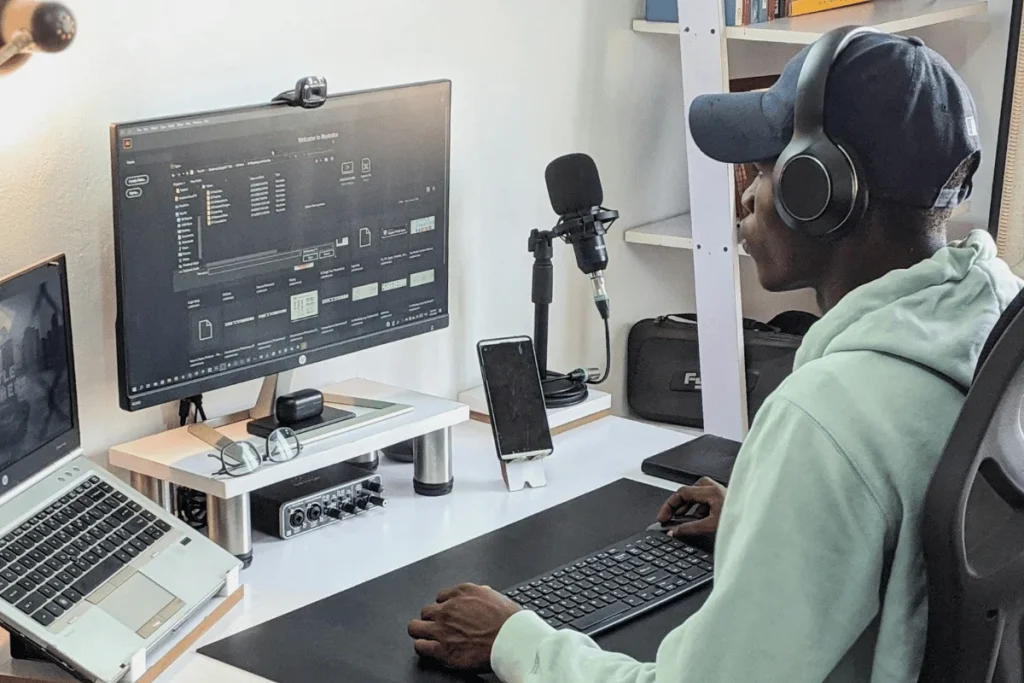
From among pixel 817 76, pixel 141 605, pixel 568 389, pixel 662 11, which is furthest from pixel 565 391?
pixel 817 76

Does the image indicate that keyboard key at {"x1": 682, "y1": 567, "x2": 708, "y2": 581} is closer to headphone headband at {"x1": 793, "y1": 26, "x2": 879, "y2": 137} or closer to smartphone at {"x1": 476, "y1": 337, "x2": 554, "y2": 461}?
smartphone at {"x1": 476, "y1": 337, "x2": 554, "y2": 461}

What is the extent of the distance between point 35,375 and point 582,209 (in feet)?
3.09

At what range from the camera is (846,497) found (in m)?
1.01

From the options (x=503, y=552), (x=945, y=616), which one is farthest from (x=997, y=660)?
(x=503, y=552)

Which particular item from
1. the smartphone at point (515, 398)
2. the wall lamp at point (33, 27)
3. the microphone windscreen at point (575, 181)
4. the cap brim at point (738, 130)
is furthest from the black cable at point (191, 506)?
the cap brim at point (738, 130)

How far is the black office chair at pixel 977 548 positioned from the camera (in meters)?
1.01

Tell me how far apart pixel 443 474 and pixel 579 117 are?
89 cm

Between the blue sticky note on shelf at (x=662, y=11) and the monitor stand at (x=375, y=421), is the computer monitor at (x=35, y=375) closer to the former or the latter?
the monitor stand at (x=375, y=421)

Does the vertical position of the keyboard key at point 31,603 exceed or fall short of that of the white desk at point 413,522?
it exceeds it

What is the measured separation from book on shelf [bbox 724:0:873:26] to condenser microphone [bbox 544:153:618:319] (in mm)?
522

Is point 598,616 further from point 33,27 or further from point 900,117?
point 33,27

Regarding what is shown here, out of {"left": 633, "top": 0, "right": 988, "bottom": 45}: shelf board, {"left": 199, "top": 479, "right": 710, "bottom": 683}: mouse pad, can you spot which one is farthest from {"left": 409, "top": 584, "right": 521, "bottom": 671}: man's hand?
{"left": 633, "top": 0, "right": 988, "bottom": 45}: shelf board

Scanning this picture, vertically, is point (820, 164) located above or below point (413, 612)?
above

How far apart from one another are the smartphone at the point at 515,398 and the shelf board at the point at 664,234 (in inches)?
27.1
